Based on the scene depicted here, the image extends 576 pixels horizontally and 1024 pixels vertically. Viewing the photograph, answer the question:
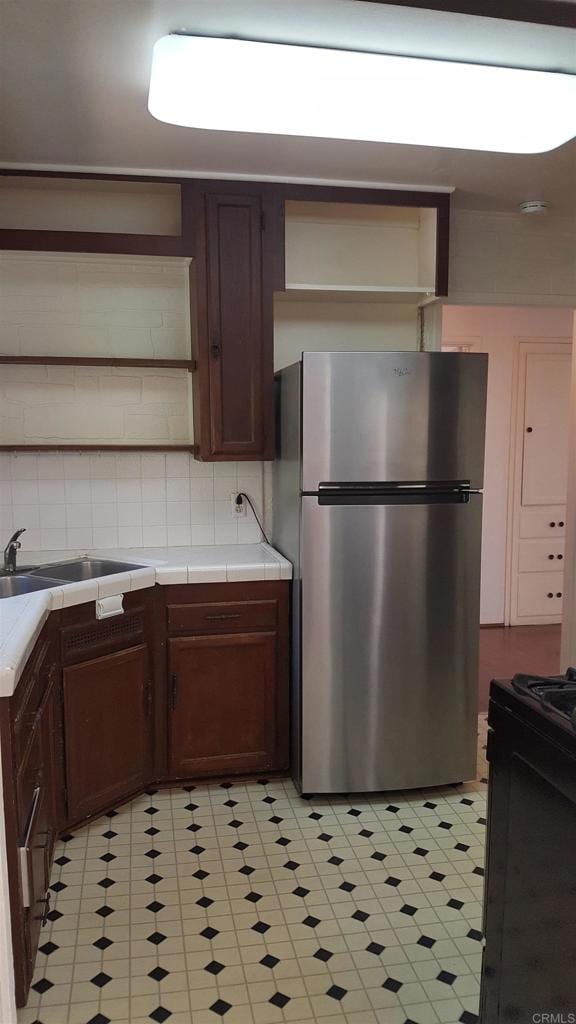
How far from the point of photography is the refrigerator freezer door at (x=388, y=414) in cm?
283

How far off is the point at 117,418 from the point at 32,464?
417mm

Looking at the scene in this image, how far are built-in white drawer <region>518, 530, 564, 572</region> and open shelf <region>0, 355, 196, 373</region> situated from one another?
3.16 meters

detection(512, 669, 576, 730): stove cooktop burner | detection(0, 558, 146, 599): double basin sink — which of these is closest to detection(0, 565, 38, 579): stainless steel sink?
detection(0, 558, 146, 599): double basin sink

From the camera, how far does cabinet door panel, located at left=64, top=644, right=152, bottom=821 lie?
274cm

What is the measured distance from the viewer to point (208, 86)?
2.08 m

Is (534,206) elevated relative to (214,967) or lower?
elevated

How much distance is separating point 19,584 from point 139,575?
1.59 ft

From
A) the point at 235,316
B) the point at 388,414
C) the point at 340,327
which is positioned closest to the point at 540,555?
the point at 340,327

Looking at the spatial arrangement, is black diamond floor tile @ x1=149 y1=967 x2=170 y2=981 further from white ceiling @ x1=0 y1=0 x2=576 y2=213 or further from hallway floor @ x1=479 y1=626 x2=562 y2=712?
white ceiling @ x1=0 y1=0 x2=576 y2=213

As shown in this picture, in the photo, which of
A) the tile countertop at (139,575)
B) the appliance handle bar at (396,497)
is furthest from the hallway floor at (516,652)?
the tile countertop at (139,575)

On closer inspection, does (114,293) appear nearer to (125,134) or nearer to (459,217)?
(125,134)

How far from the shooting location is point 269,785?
3213 mm

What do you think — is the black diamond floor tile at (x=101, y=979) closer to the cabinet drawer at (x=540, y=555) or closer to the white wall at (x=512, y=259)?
the white wall at (x=512, y=259)

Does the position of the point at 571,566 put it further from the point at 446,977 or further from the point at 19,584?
the point at 19,584
